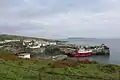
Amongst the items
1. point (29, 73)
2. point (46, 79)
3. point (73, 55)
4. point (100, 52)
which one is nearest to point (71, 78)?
point (46, 79)

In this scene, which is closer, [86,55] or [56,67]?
[56,67]

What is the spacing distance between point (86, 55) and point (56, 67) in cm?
5343

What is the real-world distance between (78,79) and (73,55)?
55.7 meters

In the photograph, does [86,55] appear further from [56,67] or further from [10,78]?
[10,78]

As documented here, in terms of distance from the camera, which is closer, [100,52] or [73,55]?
[73,55]

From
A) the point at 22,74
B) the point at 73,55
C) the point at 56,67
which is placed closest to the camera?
the point at 22,74

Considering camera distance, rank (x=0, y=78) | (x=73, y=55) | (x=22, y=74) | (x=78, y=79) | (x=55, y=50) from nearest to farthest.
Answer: (x=0, y=78) < (x=78, y=79) < (x=22, y=74) < (x=73, y=55) < (x=55, y=50)

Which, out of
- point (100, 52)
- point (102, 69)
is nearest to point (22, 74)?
point (102, 69)

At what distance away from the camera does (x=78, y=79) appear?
15945 mm

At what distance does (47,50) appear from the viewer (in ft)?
290

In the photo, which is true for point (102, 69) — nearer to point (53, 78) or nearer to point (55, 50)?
point (53, 78)

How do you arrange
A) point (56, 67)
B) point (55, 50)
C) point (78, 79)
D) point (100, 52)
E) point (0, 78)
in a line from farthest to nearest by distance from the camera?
1. point (55, 50)
2. point (100, 52)
3. point (56, 67)
4. point (78, 79)
5. point (0, 78)

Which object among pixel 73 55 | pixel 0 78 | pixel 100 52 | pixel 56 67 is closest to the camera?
pixel 0 78

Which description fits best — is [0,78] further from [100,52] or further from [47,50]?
[47,50]
